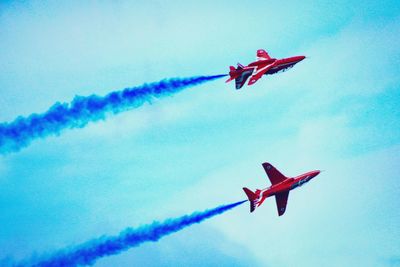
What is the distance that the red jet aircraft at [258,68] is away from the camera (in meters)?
80.7

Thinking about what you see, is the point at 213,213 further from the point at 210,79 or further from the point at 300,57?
the point at 300,57

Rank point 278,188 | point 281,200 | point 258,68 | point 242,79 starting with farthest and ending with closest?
point 281,200, point 278,188, point 258,68, point 242,79

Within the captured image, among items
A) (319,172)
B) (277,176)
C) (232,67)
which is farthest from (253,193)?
(232,67)

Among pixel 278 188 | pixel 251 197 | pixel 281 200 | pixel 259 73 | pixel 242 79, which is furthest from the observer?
pixel 281 200

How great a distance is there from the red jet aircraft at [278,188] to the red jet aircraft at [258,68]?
15.4m

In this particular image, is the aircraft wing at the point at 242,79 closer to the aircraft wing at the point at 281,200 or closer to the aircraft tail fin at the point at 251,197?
the aircraft tail fin at the point at 251,197

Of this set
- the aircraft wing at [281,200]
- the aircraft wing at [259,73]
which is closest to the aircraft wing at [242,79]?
the aircraft wing at [259,73]

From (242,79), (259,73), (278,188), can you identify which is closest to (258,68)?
(259,73)

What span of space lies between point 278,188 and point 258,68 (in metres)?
19.4

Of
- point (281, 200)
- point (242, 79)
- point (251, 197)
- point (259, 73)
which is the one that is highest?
point (259, 73)

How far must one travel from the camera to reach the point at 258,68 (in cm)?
8350

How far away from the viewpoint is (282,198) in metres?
88.1

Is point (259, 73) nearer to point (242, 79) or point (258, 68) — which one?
point (258, 68)

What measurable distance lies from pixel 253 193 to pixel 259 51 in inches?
1091
